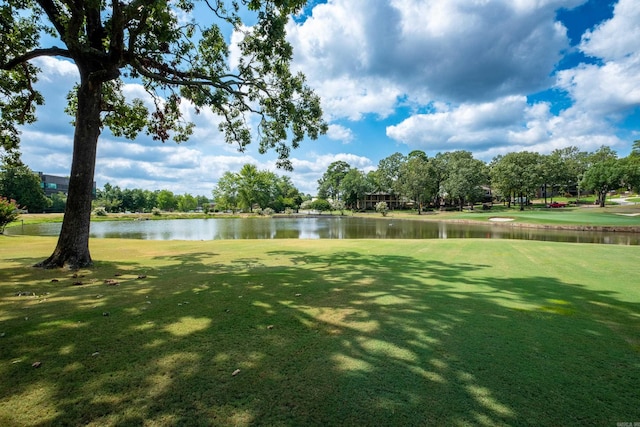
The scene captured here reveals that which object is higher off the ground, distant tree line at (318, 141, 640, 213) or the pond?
distant tree line at (318, 141, 640, 213)

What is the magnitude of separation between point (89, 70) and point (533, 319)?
11639mm

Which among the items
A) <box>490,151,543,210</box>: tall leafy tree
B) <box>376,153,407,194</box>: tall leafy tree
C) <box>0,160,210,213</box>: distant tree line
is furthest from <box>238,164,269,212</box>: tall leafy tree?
<box>490,151,543,210</box>: tall leafy tree

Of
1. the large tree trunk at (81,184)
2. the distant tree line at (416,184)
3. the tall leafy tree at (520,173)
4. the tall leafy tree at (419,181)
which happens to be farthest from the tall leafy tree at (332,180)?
the large tree trunk at (81,184)

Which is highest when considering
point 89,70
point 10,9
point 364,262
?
point 10,9

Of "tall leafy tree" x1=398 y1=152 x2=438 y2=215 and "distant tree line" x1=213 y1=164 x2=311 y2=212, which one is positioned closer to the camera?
"tall leafy tree" x1=398 y1=152 x2=438 y2=215

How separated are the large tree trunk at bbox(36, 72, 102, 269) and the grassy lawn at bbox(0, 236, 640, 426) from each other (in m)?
1.47

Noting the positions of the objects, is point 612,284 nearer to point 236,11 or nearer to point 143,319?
point 143,319

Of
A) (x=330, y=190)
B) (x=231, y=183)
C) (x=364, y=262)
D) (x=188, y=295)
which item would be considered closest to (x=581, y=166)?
(x=330, y=190)

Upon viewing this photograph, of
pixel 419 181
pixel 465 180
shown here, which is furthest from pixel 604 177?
pixel 419 181

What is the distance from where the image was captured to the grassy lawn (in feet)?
7.77

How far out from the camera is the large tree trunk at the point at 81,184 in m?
8.00

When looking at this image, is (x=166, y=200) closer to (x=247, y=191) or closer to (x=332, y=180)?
(x=247, y=191)

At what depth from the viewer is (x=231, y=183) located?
8369 centimetres

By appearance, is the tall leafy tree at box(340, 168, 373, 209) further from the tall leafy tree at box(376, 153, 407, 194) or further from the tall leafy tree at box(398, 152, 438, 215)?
the tall leafy tree at box(398, 152, 438, 215)
